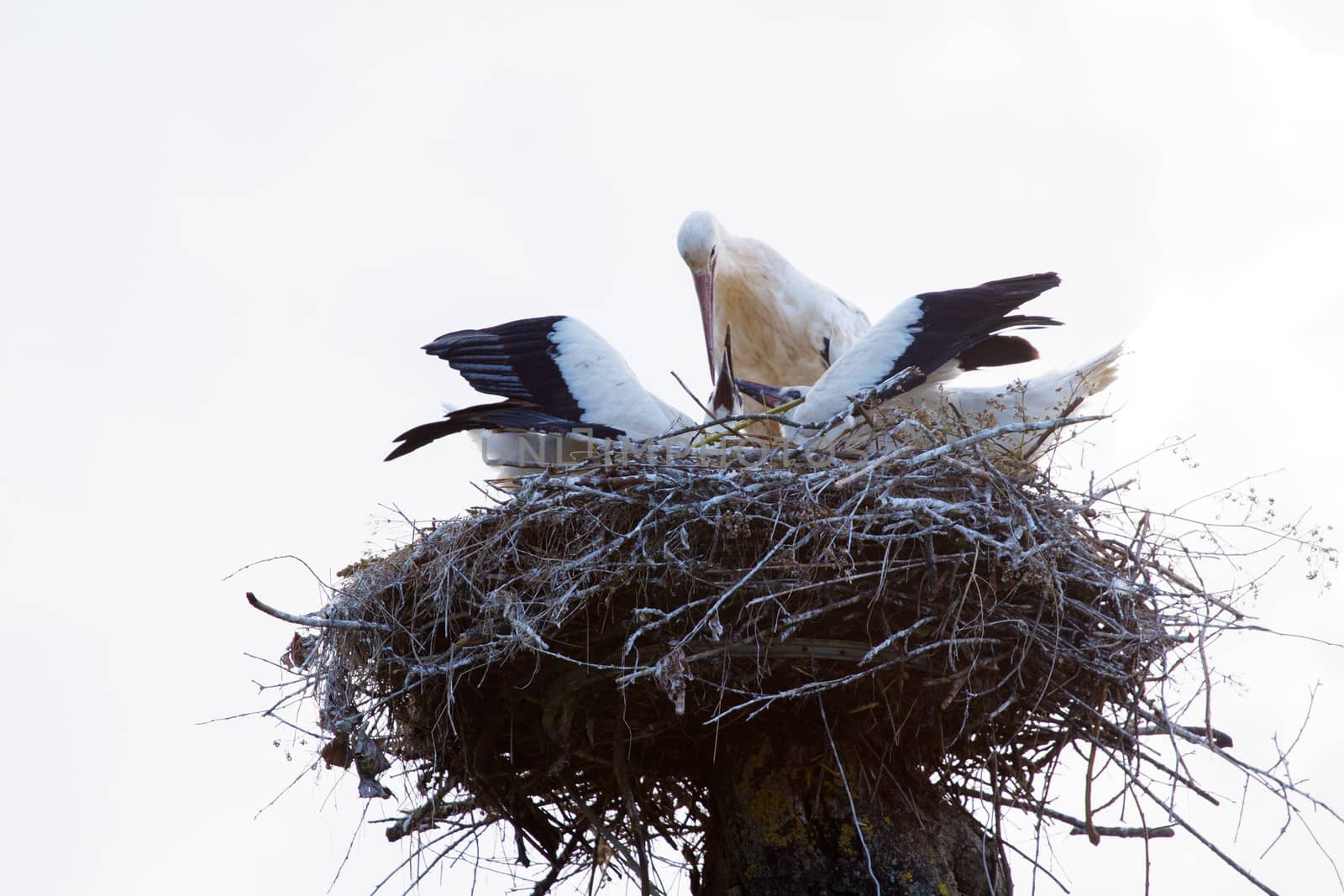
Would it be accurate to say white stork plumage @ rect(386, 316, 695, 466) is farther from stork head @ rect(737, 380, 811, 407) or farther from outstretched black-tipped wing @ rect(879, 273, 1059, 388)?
outstretched black-tipped wing @ rect(879, 273, 1059, 388)

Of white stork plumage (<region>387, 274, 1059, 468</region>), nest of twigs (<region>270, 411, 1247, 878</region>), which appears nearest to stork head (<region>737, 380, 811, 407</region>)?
white stork plumage (<region>387, 274, 1059, 468</region>)

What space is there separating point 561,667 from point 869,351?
1.49 metres

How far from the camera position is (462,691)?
150 inches

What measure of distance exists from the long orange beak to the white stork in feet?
3.35

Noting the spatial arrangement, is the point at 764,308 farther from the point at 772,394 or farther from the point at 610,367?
the point at 610,367

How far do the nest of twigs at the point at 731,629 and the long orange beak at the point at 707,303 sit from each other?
1.69m

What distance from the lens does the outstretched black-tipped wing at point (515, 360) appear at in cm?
478

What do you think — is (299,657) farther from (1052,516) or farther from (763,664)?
(1052,516)

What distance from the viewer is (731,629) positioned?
135 inches

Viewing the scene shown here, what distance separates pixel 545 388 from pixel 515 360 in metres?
0.17

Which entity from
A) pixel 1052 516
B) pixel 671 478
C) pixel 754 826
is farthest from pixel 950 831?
pixel 671 478

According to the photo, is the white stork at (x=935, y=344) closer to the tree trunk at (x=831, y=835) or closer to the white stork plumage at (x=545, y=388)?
the white stork plumage at (x=545, y=388)

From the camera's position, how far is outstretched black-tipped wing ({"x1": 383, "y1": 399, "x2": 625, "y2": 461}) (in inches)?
180

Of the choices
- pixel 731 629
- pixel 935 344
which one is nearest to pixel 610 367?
pixel 935 344
